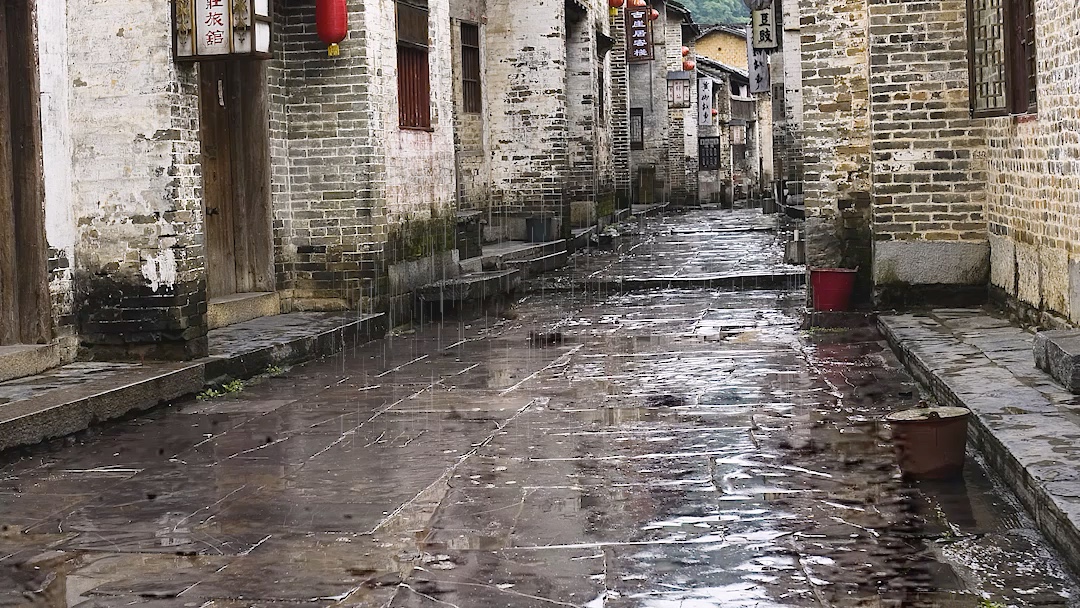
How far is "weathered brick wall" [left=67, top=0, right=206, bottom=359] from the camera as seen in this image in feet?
32.5

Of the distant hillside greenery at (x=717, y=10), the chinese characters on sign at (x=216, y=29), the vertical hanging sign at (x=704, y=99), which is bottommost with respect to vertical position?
the chinese characters on sign at (x=216, y=29)

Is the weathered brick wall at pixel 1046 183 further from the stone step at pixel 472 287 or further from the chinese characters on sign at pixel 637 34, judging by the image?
the chinese characters on sign at pixel 637 34

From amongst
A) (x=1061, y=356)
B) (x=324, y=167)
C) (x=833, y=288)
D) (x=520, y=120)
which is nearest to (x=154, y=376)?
(x=324, y=167)

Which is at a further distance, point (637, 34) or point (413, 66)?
point (637, 34)

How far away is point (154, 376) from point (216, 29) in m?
2.55

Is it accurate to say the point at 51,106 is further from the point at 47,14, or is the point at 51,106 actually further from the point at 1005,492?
the point at 1005,492

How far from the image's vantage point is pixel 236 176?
13.1 m

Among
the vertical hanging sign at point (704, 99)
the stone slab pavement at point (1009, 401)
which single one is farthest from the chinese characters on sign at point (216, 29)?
the vertical hanging sign at point (704, 99)

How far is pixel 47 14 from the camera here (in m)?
9.69

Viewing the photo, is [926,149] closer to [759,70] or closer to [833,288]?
[833,288]

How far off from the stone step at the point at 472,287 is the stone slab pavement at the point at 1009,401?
508cm

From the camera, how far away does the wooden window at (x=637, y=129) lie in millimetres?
41125

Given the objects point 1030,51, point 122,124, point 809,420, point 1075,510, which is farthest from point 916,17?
point 1075,510

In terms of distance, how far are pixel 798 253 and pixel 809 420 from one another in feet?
34.2
